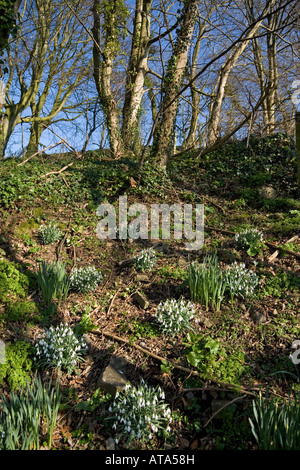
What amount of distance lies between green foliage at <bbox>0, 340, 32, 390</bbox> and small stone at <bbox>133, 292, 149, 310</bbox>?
1462 mm

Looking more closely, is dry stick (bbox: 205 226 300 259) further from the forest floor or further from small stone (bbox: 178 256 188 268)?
small stone (bbox: 178 256 188 268)

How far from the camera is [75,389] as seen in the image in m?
2.97

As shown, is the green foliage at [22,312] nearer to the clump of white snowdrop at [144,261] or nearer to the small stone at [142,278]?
the small stone at [142,278]

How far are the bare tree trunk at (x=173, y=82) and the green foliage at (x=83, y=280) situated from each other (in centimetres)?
402

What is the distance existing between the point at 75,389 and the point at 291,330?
246cm

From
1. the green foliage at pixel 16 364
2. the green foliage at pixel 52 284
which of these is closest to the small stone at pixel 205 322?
the green foliage at pixel 52 284

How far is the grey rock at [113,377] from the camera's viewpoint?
2.80 meters

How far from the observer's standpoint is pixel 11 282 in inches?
157

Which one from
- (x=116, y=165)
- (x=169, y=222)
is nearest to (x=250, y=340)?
(x=169, y=222)

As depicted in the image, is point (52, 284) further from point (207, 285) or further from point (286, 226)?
point (286, 226)

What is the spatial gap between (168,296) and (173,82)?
5380 millimetres

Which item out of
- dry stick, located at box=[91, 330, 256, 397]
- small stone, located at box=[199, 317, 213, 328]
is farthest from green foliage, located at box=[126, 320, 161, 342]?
small stone, located at box=[199, 317, 213, 328]

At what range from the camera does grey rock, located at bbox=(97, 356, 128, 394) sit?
2.80m

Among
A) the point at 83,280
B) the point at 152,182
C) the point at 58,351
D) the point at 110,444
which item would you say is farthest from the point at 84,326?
the point at 152,182
